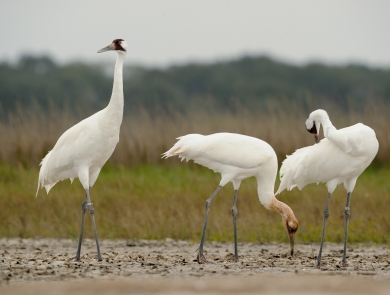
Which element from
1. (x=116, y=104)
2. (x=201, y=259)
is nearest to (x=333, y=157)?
(x=201, y=259)

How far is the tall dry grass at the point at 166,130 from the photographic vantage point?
53.0 ft

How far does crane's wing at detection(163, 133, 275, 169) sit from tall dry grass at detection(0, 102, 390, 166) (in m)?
6.71

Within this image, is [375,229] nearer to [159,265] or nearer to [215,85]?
[159,265]

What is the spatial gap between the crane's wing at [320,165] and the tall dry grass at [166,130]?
6678 millimetres

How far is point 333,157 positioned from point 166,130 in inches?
341

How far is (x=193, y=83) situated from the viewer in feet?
157

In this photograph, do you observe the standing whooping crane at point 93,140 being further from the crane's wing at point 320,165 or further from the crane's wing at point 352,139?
the crane's wing at point 352,139

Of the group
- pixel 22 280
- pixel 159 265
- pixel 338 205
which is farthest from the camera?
pixel 338 205

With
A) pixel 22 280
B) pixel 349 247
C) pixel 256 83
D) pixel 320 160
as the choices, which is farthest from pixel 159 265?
pixel 256 83

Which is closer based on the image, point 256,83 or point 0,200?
point 0,200

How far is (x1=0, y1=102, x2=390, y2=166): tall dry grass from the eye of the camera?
16.1 meters

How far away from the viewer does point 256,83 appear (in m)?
43.9

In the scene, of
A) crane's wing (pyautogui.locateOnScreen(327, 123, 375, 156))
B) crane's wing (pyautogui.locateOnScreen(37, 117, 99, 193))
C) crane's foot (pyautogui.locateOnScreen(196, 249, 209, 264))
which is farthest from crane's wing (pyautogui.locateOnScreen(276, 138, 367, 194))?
crane's wing (pyautogui.locateOnScreen(37, 117, 99, 193))

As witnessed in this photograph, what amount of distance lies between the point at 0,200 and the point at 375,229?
241 inches
